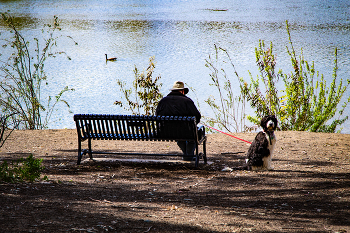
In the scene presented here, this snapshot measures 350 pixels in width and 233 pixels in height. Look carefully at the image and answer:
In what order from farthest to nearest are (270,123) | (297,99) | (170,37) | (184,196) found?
(170,37)
(297,99)
(270,123)
(184,196)

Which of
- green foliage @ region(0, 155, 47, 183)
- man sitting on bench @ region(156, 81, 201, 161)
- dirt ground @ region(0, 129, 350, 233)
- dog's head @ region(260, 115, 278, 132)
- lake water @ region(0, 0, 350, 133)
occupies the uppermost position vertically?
lake water @ region(0, 0, 350, 133)

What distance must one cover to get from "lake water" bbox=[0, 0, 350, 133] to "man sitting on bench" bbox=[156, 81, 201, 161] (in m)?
5.83

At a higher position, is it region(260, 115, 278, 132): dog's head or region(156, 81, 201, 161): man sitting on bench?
region(156, 81, 201, 161): man sitting on bench

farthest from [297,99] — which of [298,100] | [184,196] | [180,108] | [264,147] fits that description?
[184,196]

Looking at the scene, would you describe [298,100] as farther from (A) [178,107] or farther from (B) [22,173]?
(B) [22,173]

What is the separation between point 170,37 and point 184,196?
23.5 meters

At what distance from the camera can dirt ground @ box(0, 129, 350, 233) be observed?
10.9 ft

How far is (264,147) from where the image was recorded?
5512 mm

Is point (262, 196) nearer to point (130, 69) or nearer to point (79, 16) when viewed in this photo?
point (130, 69)

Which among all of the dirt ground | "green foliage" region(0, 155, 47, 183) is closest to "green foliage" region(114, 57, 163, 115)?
the dirt ground

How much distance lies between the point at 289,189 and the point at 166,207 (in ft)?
5.11

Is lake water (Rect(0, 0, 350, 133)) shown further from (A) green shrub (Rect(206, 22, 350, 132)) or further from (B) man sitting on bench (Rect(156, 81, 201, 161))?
(B) man sitting on bench (Rect(156, 81, 201, 161))

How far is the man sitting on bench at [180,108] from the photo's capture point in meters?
5.89

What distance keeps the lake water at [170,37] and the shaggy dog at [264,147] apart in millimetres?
6873
